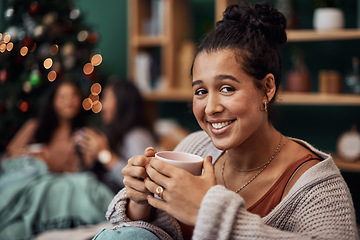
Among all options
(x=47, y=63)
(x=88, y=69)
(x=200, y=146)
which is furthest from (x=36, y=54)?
(x=200, y=146)

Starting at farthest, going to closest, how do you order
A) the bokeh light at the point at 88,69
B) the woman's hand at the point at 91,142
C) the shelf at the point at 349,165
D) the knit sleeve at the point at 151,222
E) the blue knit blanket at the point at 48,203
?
the bokeh light at the point at 88,69 < the woman's hand at the point at 91,142 < the shelf at the point at 349,165 < the blue knit blanket at the point at 48,203 < the knit sleeve at the point at 151,222

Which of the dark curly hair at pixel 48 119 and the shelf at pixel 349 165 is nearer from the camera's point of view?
the shelf at pixel 349 165

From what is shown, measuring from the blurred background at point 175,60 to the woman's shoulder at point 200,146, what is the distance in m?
1.62

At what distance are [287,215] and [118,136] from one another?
6.12 feet

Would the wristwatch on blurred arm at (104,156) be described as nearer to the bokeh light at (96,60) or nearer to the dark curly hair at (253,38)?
the bokeh light at (96,60)

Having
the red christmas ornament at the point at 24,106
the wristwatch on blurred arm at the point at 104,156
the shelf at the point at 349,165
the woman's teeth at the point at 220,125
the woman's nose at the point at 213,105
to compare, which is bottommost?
the shelf at the point at 349,165

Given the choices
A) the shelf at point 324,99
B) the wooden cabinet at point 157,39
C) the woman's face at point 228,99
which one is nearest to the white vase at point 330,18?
the shelf at point 324,99

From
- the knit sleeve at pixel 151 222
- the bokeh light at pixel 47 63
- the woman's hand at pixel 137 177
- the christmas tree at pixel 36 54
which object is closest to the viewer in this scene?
the woman's hand at pixel 137 177

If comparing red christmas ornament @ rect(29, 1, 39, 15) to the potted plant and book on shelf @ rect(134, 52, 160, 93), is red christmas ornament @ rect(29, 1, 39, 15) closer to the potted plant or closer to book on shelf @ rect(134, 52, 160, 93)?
book on shelf @ rect(134, 52, 160, 93)

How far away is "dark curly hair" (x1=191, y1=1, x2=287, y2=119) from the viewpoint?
119 centimetres

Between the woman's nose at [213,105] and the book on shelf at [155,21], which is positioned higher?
the book on shelf at [155,21]

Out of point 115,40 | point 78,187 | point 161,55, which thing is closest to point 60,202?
point 78,187

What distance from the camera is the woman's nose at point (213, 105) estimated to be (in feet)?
3.81

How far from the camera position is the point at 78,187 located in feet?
8.45
